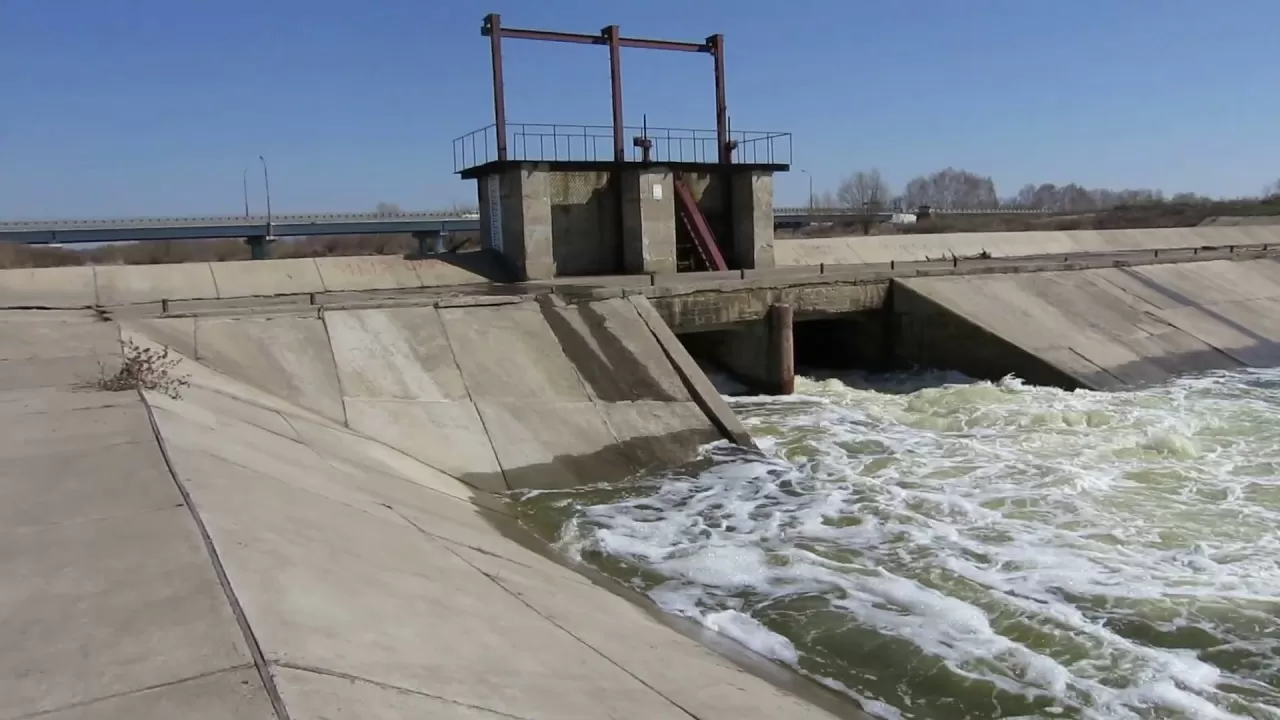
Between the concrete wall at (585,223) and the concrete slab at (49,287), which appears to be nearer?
the concrete slab at (49,287)

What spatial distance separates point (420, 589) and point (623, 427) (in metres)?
7.07

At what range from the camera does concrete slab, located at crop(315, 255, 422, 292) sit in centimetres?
1939

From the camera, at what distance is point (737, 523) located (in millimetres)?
9211

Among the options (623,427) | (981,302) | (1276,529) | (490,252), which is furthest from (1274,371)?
(490,252)

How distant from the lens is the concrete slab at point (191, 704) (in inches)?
121

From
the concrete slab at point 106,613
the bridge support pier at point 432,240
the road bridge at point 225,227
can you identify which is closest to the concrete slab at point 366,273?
the concrete slab at point 106,613

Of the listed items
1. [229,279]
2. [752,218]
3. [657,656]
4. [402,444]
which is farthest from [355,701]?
[752,218]

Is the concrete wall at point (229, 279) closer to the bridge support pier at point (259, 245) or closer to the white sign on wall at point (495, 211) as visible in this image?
the white sign on wall at point (495, 211)

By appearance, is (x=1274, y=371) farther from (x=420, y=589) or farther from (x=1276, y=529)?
(x=420, y=589)

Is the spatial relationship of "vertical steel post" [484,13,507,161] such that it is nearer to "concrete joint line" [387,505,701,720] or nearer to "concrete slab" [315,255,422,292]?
"concrete slab" [315,255,422,292]

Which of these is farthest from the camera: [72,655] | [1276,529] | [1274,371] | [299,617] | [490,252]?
[490,252]

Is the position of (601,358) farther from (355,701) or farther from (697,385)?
(355,701)

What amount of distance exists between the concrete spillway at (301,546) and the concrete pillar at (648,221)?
10.2 metres

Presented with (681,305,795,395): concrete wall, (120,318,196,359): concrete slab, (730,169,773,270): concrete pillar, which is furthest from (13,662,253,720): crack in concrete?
(730,169,773,270): concrete pillar
